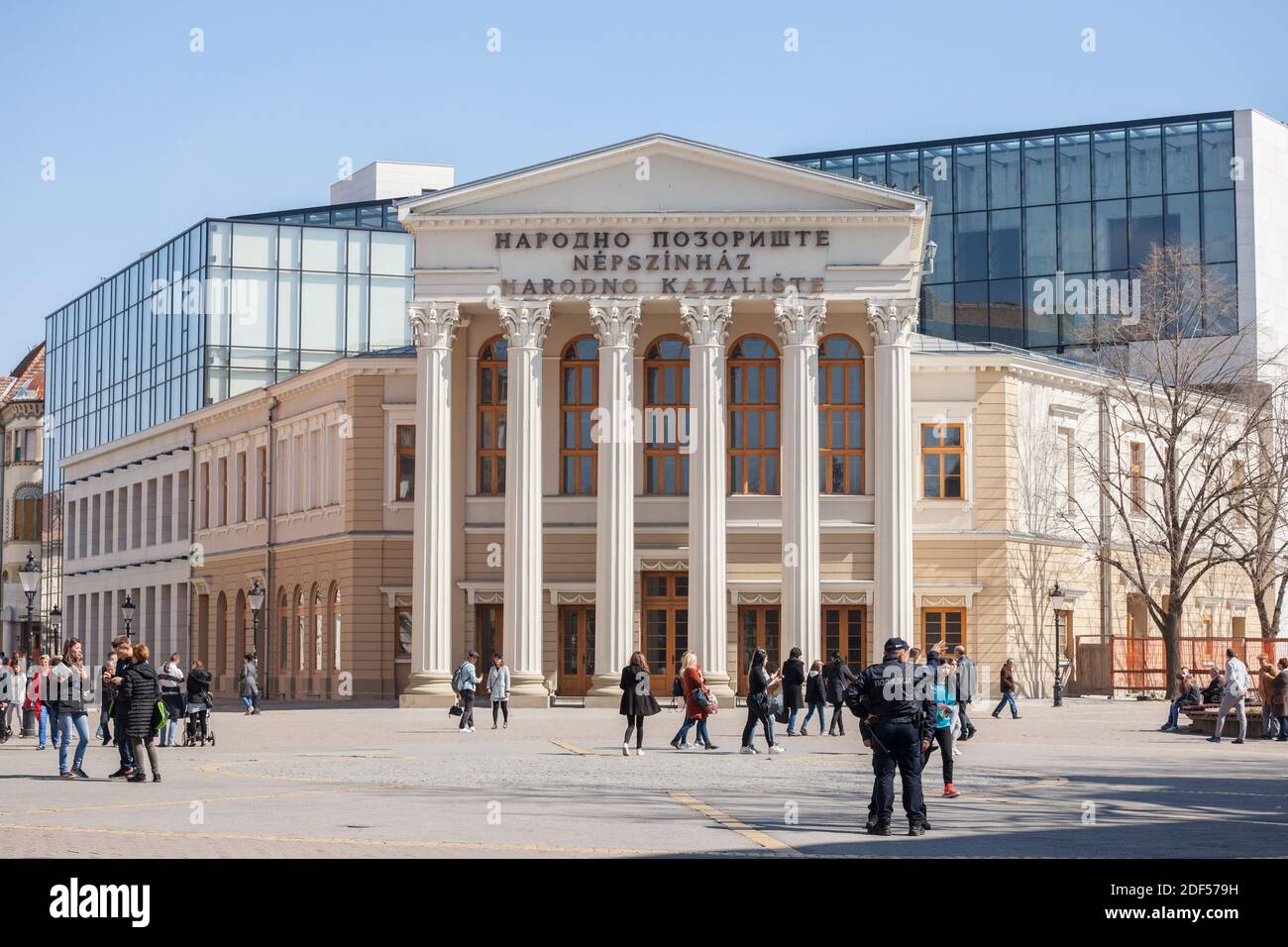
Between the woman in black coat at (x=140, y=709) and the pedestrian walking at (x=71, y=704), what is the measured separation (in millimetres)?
1473

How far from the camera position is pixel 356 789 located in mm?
22938

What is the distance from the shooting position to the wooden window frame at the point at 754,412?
56.0m

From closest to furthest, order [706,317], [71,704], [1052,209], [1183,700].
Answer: [71,704] → [1183,700] → [706,317] → [1052,209]

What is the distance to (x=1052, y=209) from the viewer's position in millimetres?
82312

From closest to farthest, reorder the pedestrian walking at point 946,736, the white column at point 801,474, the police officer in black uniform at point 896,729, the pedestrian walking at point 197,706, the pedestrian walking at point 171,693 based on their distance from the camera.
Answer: the police officer in black uniform at point 896,729 → the pedestrian walking at point 946,736 → the pedestrian walking at point 171,693 → the pedestrian walking at point 197,706 → the white column at point 801,474

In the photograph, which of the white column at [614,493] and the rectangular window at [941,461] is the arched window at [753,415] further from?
the rectangular window at [941,461]

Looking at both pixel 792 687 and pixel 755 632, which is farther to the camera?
pixel 755 632

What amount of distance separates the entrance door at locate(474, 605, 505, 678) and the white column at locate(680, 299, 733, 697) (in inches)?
270

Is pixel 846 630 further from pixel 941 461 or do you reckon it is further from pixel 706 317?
pixel 706 317

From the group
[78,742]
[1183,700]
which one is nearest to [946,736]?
[78,742]

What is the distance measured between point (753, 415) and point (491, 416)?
765 cm

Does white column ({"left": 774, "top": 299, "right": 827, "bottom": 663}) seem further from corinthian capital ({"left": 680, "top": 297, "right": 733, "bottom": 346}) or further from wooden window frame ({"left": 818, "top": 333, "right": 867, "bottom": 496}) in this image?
wooden window frame ({"left": 818, "top": 333, "right": 867, "bottom": 496})

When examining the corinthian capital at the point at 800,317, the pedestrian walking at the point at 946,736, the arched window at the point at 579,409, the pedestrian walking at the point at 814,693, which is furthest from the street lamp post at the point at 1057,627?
the pedestrian walking at the point at 946,736
